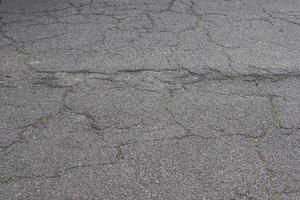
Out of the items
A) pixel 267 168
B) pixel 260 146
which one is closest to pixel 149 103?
pixel 260 146

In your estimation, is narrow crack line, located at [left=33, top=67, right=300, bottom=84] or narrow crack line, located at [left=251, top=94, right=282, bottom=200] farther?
narrow crack line, located at [left=33, top=67, right=300, bottom=84]

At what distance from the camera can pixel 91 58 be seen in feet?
15.0

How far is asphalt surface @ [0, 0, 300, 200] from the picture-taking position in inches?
A: 116

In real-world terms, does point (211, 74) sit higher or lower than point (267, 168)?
higher

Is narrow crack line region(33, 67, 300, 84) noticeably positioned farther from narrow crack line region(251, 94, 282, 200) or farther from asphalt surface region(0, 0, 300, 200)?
narrow crack line region(251, 94, 282, 200)

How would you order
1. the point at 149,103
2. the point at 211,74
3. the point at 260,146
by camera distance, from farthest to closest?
the point at 211,74 < the point at 149,103 < the point at 260,146

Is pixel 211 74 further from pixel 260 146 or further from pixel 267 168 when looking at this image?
pixel 267 168

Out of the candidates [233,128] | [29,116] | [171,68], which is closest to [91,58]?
[171,68]

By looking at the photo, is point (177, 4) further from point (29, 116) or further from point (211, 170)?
point (211, 170)

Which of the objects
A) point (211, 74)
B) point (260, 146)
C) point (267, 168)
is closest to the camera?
point (267, 168)

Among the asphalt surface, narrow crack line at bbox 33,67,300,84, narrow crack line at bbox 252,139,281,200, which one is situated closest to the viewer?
narrow crack line at bbox 252,139,281,200

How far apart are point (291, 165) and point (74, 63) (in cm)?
249

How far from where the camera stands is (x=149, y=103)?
382 cm

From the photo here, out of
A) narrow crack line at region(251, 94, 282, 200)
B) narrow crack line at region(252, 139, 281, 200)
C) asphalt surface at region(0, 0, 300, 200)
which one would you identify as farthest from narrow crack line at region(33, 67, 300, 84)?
narrow crack line at region(252, 139, 281, 200)
